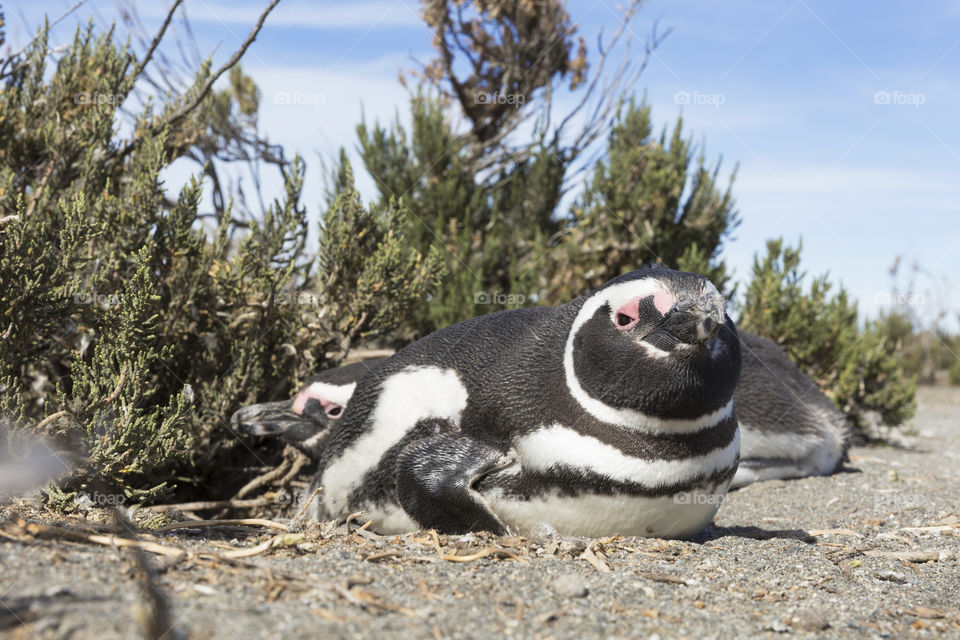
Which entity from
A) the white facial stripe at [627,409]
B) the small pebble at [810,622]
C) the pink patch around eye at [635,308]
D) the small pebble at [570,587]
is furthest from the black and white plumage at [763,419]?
the small pebble at [810,622]

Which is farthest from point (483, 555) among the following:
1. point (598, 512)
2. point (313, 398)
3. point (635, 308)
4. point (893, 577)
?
point (313, 398)

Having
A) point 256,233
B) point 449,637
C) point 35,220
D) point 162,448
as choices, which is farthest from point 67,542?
point 256,233

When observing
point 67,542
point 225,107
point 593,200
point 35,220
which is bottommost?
point 67,542

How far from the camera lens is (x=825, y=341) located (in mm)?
7012


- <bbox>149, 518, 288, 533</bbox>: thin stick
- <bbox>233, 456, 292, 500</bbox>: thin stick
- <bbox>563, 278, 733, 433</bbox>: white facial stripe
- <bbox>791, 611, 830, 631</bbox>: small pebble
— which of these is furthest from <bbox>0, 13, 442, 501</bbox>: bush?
<bbox>791, 611, 830, 631</bbox>: small pebble

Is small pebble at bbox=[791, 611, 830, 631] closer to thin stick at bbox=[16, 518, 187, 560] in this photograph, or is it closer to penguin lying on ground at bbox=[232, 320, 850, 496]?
thin stick at bbox=[16, 518, 187, 560]

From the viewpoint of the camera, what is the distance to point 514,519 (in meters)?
2.92

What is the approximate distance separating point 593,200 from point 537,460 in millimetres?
4994

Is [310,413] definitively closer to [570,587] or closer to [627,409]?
[627,409]

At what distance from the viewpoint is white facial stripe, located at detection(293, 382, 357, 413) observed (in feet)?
12.6

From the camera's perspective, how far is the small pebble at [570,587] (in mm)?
2266

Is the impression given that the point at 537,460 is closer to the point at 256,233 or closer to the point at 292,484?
the point at 292,484

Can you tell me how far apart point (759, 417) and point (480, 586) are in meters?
2.87

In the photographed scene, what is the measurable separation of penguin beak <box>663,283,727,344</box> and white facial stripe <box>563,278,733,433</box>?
0.36ft
